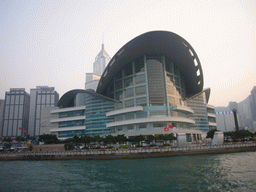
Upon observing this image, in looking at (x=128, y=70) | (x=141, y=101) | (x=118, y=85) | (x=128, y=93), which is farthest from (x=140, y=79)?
(x=118, y=85)

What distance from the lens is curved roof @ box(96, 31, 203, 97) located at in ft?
228

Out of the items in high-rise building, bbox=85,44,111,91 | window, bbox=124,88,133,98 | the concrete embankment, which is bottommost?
the concrete embankment

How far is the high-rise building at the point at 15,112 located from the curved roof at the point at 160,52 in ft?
414

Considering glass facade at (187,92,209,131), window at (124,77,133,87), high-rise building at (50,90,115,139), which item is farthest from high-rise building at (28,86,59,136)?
glass facade at (187,92,209,131)

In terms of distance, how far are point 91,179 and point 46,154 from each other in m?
30.4

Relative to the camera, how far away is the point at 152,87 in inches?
2945

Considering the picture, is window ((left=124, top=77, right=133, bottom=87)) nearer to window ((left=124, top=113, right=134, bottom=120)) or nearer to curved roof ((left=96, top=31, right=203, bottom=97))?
curved roof ((left=96, top=31, right=203, bottom=97))

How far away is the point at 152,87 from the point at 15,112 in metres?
154

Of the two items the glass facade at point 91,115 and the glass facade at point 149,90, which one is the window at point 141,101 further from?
the glass facade at point 91,115

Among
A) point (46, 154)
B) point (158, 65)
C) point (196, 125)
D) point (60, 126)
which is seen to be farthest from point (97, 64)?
point (46, 154)

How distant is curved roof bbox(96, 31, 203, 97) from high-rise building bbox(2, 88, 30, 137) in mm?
126133

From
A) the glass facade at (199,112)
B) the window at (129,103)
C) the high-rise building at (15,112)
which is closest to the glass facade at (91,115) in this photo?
the window at (129,103)

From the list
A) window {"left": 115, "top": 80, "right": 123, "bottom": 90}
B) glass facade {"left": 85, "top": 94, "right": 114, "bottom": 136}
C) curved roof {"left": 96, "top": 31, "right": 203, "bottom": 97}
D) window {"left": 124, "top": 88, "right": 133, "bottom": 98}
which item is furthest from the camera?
window {"left": 115, "top": 80, "right": 123, "bottom": 90}

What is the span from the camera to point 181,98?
81.8 metres
